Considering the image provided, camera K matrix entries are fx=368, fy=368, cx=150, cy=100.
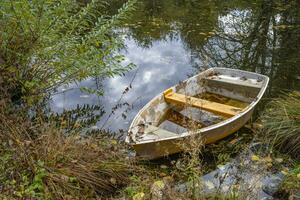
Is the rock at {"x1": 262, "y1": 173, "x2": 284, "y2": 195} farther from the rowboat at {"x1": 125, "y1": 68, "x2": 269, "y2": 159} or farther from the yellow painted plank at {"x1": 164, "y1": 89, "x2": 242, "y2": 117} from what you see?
the yellow painted plank at {"x1": 164, "y1": 89, "x2": 242, "y2": 117}

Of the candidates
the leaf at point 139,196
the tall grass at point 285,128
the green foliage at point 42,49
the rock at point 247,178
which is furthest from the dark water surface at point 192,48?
the leaf at point 139,196

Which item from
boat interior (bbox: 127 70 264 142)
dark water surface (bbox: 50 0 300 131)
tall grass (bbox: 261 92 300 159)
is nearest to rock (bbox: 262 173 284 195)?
tall grass (bbox: 261 92 300 159)

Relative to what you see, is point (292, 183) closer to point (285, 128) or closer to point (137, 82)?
point (285, 128)

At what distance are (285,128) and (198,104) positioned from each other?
45.9 inches

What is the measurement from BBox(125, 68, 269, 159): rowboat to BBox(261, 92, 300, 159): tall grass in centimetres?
34

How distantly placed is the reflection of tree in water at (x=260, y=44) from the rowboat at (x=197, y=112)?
1.29m

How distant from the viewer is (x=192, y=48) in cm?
869

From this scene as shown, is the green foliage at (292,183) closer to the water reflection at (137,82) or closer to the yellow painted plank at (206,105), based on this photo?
the yellow painted plank at (206,105)

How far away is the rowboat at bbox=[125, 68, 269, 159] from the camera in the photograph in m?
4.23

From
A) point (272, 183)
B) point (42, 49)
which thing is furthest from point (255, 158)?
point (42, 49)

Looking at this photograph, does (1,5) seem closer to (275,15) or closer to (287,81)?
(287,81)

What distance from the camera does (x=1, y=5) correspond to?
14.0 feet

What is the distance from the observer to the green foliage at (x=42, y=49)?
4.25m

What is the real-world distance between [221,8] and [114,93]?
6599 mm
